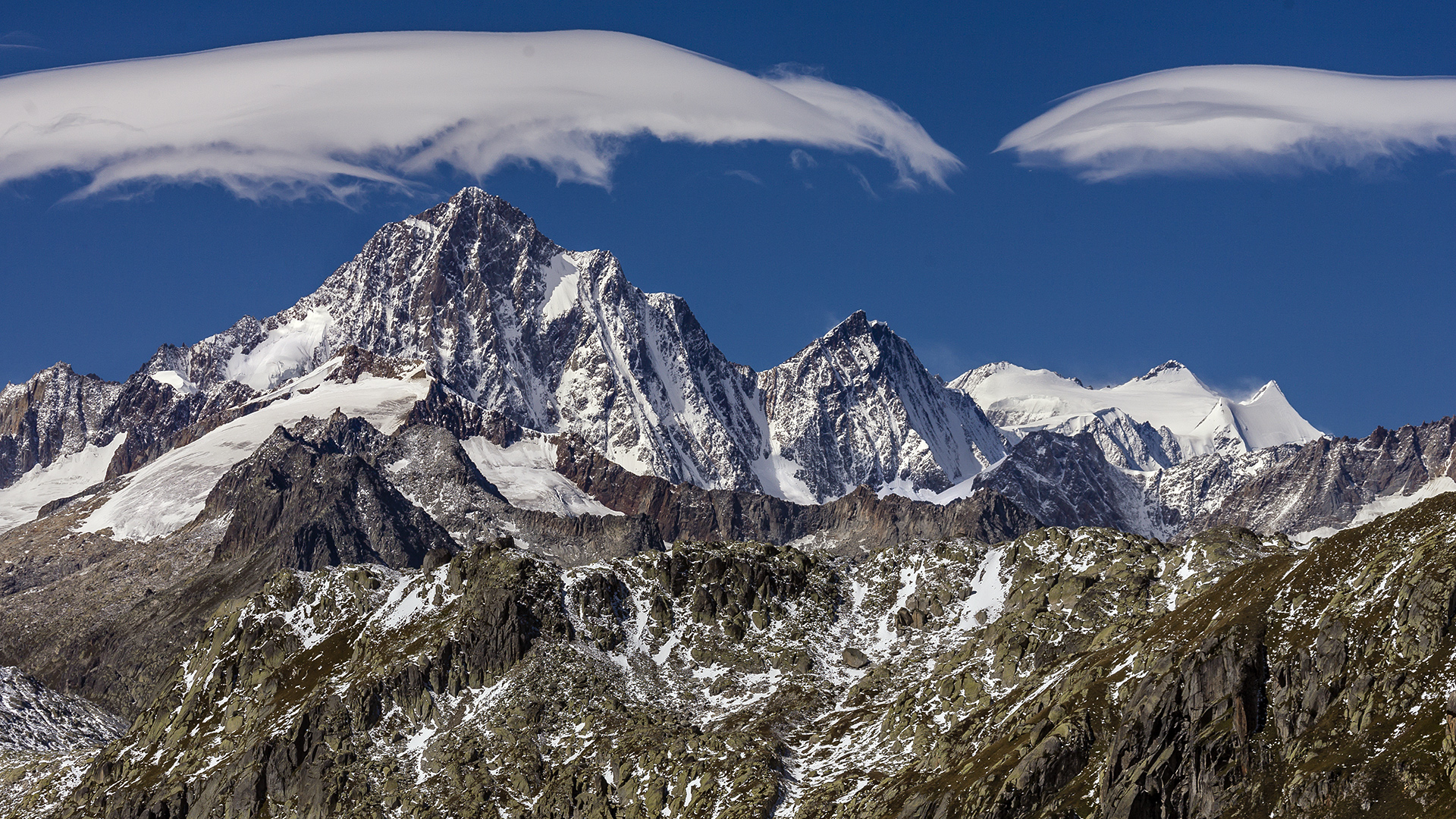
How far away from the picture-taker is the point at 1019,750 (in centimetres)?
16650

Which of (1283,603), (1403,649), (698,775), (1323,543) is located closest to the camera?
(1403,649)

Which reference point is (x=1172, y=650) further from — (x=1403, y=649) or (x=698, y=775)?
(x=698, y=775)

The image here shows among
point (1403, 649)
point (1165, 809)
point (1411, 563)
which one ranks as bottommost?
point (1165, 809)

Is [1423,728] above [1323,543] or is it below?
below

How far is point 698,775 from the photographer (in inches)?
7776

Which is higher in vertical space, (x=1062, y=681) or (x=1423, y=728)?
(x=1062, y=681)

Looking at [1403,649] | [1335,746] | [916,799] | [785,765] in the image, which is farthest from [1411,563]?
[785,765]

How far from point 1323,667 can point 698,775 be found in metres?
79.0

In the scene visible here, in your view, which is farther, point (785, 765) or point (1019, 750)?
point (785, 765)

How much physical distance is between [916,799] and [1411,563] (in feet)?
179

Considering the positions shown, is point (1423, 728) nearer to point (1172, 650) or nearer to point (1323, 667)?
point (1323, 667)

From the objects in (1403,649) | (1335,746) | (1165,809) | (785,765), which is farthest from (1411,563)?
(785,765)

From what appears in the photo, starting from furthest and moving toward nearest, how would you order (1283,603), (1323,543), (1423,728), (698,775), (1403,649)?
(698,775) < (1323,543) < (1283,603) < (1403,649) < (1423,728)

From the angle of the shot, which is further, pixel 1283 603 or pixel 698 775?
pixel 698 775
